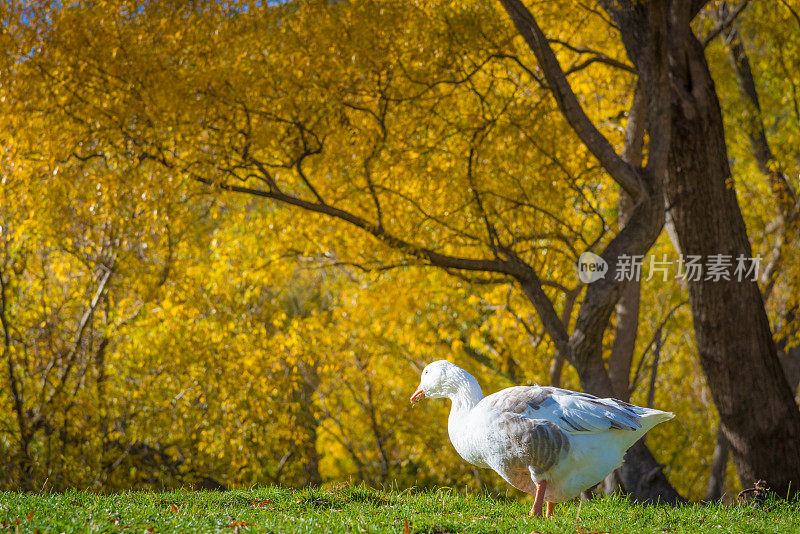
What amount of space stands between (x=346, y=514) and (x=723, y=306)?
17.1ft

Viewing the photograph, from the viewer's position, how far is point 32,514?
14.0 feet

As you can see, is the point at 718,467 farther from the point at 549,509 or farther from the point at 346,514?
the point at 346,514

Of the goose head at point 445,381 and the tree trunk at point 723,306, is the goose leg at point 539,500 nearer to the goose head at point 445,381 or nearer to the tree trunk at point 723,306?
the goose head at point 445,381

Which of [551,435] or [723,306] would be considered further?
[723,306]

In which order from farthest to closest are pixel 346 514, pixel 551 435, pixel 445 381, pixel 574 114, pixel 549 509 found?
1. pixel 574 114
2. pixel 445 381
3. pixel 549 509
4. pixel 346 514
5. pixel 551 435

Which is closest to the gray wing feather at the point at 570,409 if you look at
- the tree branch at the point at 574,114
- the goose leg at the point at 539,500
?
the goose leg at the point at 539,500

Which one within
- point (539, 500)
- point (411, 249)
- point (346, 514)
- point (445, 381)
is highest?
point (411, 249)

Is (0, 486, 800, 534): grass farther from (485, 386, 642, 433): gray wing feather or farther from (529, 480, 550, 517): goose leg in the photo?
(485, 386, 642, 433): gray wing feather

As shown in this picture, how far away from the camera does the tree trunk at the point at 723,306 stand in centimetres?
785

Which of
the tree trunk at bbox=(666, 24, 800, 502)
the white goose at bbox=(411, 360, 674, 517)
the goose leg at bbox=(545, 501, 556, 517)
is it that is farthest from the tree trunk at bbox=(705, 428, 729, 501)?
the white goose at bbox=(411, 360, 674, 517)

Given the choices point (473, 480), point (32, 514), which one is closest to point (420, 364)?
point (473, 480)

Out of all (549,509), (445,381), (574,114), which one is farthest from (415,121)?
(549,509)

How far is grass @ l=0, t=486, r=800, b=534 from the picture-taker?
3.96m

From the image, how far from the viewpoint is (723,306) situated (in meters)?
7.98
